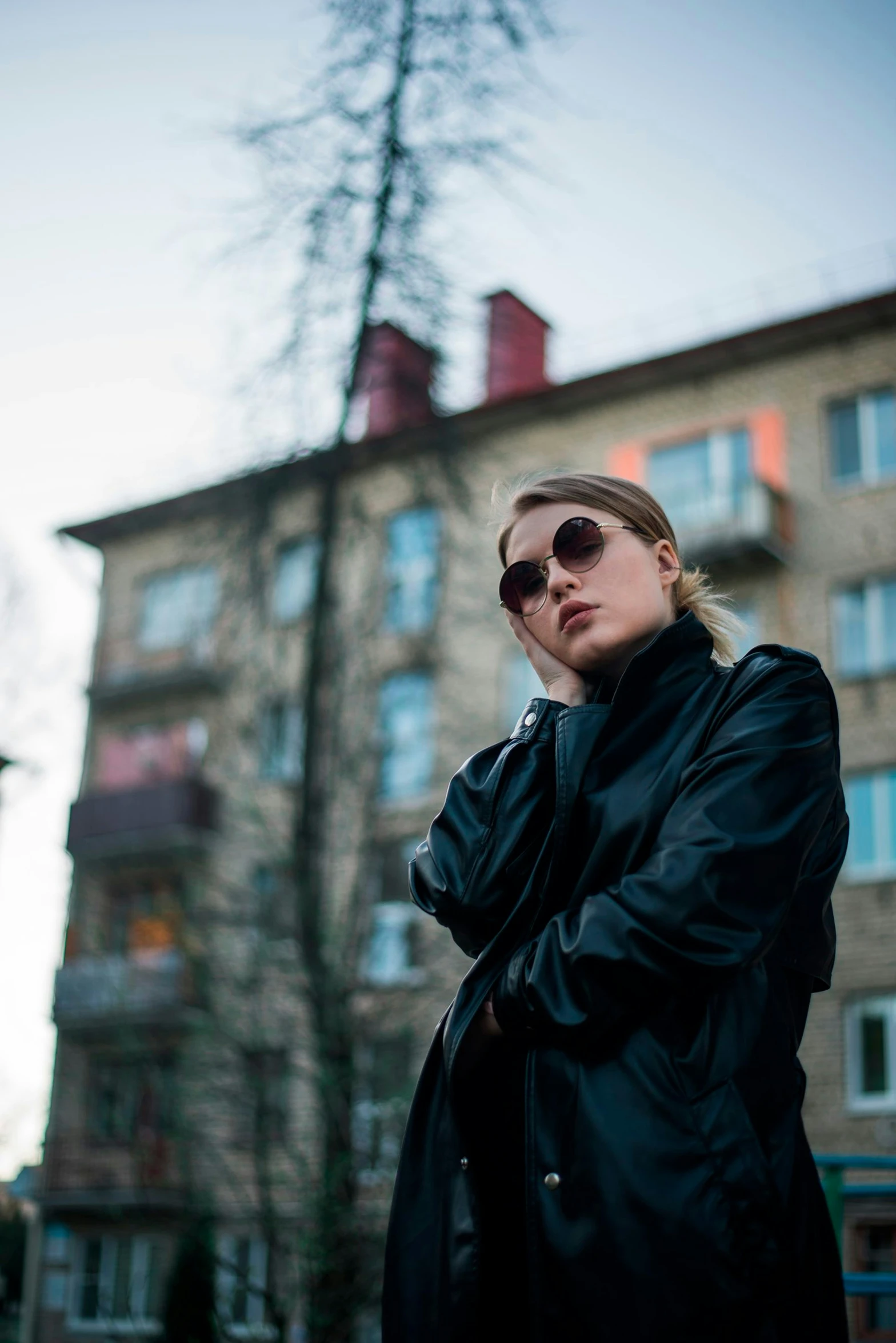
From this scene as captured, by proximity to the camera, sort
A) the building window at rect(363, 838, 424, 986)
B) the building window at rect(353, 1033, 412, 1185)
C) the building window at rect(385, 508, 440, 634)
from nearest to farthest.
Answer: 1. the building window at rect(353, 1033, 412, 1185)
2. the building window at rect(363, 838, 424, 986)
3. the building window at rect(385, 508, 440, 634)

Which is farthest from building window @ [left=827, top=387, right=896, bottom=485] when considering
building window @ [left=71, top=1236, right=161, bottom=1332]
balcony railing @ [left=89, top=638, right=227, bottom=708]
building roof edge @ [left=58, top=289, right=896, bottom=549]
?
building window @ [left=71, top=1236, right=161, bottom=1332]

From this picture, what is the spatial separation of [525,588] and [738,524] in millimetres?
18545

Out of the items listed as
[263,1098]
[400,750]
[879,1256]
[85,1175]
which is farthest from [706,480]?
[85,1175]

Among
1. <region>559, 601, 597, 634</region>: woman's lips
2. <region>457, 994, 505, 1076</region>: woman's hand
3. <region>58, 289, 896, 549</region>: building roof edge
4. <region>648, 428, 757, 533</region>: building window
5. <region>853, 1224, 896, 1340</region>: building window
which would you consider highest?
<region>58, 289, 896, 549</region>: building roof edge

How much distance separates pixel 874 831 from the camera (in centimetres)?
1847

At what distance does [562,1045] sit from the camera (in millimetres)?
1868

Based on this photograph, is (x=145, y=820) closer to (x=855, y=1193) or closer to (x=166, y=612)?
(x=166, y=612)

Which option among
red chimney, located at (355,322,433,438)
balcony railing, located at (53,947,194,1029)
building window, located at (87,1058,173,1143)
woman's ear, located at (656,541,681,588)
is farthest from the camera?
balcony railing, located at (53,947,194,1029)

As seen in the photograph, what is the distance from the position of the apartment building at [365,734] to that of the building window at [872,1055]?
31mm

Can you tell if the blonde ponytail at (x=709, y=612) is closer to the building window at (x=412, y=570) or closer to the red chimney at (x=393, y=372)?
the red chimney at (x=393, y=372)

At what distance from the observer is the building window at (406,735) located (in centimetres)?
1352

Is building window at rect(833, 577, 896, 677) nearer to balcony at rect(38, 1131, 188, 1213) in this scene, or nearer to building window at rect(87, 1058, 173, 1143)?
building window at rect(87, 1058, 173, 1143)

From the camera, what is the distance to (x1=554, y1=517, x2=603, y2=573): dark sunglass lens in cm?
226

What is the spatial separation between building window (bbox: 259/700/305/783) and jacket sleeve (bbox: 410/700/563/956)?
976cm
